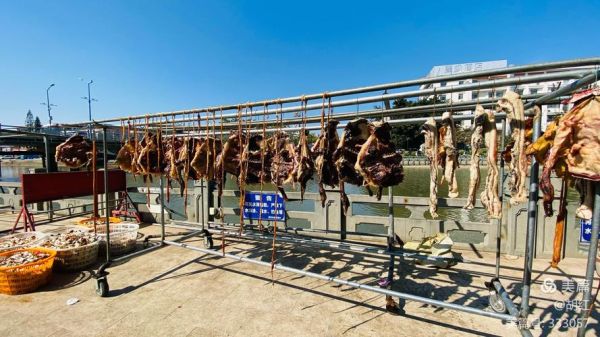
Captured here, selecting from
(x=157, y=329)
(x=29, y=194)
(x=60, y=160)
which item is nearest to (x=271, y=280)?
(x=157, y=329)

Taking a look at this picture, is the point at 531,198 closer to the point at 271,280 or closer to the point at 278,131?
the point at 278,131

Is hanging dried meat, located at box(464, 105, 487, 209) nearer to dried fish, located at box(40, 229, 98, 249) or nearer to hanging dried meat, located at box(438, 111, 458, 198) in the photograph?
hanging dried meat, located at box(438, 111, 458, 198)

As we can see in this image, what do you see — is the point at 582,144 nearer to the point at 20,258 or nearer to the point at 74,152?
the point at 20,258

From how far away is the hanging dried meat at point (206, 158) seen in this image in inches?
178

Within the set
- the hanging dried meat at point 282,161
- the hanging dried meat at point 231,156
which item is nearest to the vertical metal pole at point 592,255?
the hanging dried meat at point 282,161

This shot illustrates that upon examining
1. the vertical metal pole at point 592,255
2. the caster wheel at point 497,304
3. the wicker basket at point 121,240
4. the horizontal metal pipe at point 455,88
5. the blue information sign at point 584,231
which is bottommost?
the caster wheel at point 497,304

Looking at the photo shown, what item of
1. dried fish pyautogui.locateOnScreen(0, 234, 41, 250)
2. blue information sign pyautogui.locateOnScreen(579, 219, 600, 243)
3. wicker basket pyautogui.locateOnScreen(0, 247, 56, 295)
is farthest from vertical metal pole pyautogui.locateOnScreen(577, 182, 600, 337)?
dried fish pyautogui.locateOnScreen(0, 234, 41, 250)

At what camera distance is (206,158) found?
15.1 feet

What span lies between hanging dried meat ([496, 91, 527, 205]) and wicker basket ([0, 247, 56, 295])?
6.82 metres

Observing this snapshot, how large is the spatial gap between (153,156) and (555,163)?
5.88 meters

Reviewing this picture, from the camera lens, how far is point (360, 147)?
342cm

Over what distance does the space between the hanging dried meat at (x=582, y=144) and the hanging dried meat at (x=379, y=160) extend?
1.39 m

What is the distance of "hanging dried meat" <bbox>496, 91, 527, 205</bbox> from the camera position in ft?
8.55

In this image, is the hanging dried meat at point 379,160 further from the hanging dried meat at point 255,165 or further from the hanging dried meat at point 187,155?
the hanging dried meat at point 187,155
